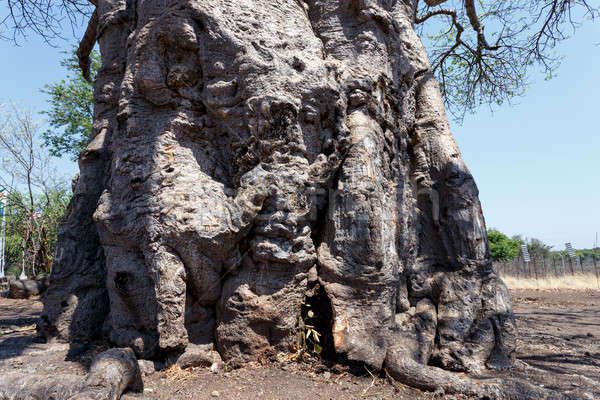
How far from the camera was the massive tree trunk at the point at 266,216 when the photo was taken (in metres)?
2.63

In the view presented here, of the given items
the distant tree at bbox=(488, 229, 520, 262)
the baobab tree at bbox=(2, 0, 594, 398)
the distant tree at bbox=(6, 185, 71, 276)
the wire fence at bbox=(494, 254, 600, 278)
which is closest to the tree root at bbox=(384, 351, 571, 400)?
the baobab tree at bbox=(2, 0, 594, 398)

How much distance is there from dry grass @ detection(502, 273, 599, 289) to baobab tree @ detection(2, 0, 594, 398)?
11482 millimetres

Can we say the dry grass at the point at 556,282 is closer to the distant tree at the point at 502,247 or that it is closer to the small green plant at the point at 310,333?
the distant tree at the point at 502,247

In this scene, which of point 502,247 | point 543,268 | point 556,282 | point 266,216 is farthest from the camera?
point 502,247

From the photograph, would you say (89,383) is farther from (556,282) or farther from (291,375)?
(556,282)

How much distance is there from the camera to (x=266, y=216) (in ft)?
8.77

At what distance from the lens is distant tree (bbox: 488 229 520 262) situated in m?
22.5

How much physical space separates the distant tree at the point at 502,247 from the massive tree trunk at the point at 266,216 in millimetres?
21466

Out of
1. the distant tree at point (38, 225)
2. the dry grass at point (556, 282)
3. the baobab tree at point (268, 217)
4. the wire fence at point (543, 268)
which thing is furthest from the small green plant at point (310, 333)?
the wire fence at point (543, 268)

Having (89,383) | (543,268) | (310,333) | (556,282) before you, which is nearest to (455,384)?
(310,333)

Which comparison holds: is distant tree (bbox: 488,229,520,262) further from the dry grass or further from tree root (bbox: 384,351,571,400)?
tree root (bbox: 384,351,571,400)

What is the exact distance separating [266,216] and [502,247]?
77.5 ft

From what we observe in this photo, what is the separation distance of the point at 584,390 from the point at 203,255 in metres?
2.77

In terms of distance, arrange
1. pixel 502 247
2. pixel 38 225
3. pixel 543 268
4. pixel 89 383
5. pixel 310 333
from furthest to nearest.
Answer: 1. pixel 502 247
2. pixel 543 268
3. pixel 38 225
4. pixel 310 333
5. pixel 89 383
